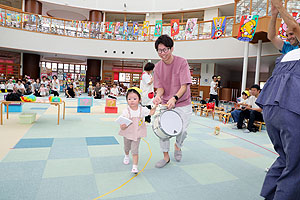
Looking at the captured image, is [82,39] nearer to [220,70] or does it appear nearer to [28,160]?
[220,70]

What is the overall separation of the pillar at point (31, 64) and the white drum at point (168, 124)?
737 inches

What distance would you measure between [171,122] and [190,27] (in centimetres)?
1358

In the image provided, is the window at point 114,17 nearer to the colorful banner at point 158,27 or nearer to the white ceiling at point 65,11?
the white ceiling at point 65,11

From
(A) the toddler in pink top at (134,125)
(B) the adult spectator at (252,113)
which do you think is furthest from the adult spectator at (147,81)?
(B) the adult spectator at (252,113)

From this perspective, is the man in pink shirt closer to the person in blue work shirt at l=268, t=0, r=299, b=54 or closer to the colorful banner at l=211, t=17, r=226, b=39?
the person in blue work shirt at l=268, t=0, r=299, b=54

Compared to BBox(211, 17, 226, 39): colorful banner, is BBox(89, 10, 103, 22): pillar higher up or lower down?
higher up

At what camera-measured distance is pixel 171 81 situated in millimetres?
2820

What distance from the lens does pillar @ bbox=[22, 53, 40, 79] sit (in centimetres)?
1773

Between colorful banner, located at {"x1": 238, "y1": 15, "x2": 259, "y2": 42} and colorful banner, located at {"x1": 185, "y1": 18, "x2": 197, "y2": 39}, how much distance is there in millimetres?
5151

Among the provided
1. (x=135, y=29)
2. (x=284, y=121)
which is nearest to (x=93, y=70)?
(x=135, y=29)

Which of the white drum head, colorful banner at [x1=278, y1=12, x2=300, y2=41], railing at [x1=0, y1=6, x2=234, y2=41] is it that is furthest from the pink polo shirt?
railing at [x1=0, y1=6, x2=234, y2=41]

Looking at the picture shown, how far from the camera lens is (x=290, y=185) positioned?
1.37m

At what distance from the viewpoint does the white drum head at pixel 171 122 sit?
99.2 inches

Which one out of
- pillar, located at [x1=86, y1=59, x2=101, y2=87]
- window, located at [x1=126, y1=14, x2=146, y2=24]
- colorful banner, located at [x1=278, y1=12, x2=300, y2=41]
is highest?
window, located at [x1=126, y1=14, x2=146, y2=24]
